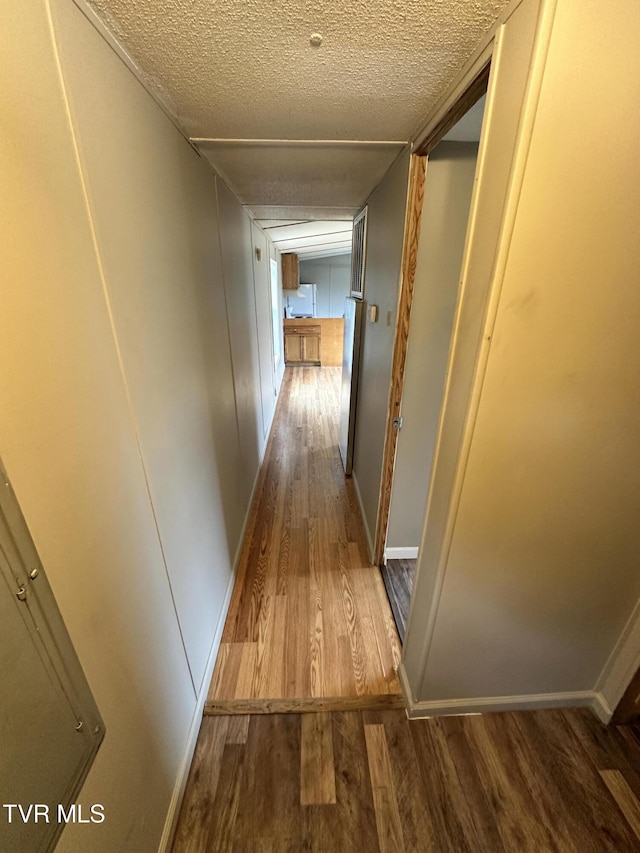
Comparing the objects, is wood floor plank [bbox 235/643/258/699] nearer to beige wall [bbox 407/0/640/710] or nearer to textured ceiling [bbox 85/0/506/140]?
beige wall [bbox 407/0/640/710]

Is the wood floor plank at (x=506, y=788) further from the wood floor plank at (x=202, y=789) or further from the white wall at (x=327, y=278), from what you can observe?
the white wall at (x=327, y=278)

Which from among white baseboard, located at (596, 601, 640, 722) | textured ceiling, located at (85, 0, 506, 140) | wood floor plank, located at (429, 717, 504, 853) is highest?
textured ceiling, located at (85, 0, 506, 140)

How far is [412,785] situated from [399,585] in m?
0.89

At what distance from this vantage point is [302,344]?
21.9 feet

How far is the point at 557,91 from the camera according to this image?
0.66 meters

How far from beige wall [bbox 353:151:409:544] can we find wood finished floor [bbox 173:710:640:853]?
1.07 meters

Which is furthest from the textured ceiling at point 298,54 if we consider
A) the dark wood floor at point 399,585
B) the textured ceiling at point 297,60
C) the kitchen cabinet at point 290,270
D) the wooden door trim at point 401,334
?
the kitchen cabinet at point 290,270

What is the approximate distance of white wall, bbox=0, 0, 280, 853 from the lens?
0.57 metres

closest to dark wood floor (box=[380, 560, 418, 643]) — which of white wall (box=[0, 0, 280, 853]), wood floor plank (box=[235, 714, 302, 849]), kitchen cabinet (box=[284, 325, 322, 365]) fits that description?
wood floor plank (box=[235, 714, 302, 849])

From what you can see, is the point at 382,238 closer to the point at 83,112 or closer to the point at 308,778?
the point at 83,112

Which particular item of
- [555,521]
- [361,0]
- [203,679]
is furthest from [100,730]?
[361,0]

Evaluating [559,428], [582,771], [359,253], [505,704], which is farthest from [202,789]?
[359,253]

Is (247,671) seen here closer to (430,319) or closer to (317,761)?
(317,761)

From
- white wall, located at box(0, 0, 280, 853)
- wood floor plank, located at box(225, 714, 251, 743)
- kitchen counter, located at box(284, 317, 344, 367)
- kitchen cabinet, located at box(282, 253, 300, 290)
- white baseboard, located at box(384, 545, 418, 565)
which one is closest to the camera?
white wall, located at box(0, 0, 280, 853)
